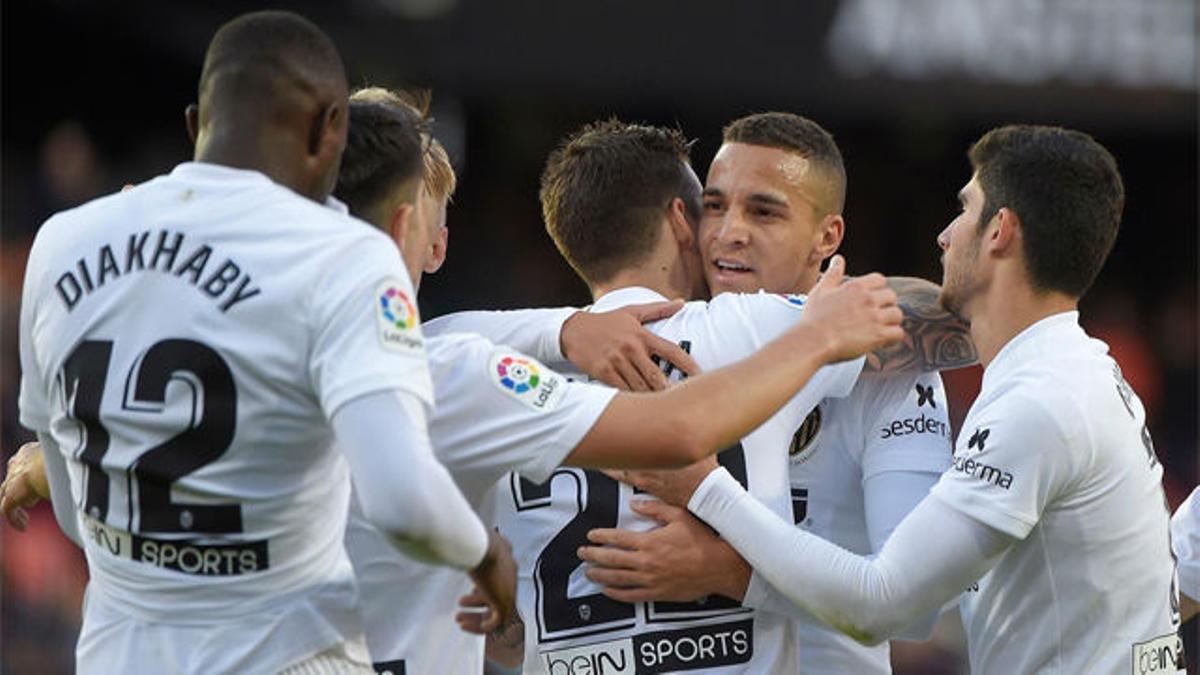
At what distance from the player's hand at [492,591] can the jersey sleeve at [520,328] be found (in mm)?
1003

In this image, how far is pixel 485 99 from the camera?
17.2 meters

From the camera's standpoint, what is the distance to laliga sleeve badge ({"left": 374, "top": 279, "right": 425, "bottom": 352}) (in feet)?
11.5

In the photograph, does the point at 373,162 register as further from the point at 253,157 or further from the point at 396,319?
the point at 396,319

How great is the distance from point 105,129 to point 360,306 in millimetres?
14935

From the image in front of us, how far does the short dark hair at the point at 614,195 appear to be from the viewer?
16.3 feet

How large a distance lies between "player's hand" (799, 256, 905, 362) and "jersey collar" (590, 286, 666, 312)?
27.1 inches

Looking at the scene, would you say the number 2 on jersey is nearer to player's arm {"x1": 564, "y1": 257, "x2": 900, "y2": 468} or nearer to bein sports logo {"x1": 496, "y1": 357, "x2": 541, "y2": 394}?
bein sports logo {"x1": 496, "y1": 357, "x2": 541, "y2": 394}

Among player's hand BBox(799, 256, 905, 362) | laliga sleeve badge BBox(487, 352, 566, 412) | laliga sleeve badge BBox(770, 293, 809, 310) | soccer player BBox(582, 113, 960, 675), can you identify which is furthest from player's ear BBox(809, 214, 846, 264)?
A: laliga sleeve badge BBox(487, 352, 566, 412)

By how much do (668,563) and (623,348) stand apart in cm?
51

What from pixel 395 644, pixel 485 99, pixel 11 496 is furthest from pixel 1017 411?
pixel 485 99

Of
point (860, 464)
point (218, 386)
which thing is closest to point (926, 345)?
point (860, 464)

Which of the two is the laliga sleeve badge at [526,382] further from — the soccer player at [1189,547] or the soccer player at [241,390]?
the soccer player at [1189,547]

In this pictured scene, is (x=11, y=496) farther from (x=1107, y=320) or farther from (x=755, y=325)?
(x=1107, y=320)

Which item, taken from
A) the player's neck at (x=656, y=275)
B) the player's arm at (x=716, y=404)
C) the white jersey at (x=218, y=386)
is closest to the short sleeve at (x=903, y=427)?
the player's neck at (x=656, y=275)
